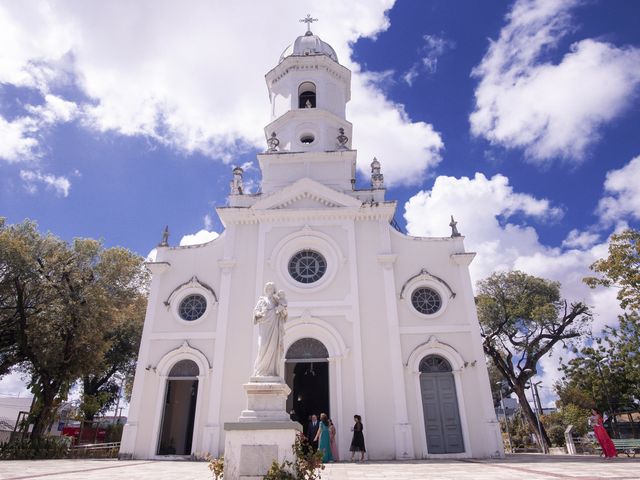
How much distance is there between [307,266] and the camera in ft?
55.5

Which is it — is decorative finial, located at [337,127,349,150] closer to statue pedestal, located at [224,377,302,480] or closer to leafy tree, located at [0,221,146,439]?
leafy tree, located at [0,221,146,439]

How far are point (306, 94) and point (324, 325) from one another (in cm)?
1126

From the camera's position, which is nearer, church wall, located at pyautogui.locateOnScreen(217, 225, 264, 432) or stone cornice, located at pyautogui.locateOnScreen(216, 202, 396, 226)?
church wall, located at pyautogui.locateOnScreen(217, 225, 264, 432)

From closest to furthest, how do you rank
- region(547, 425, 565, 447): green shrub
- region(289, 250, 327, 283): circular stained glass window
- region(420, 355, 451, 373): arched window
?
region(420, 355, 451, 373): arched window
region(289, 250, 327, 283): circular stained glass window
region(547, 425, 565, 447): green shrub

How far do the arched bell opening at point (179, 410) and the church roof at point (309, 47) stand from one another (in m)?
14.8

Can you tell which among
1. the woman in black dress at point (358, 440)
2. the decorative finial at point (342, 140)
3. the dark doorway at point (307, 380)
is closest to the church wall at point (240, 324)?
the dark doorway at point (307, 380)

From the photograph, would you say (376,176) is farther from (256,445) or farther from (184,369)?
(256,445)

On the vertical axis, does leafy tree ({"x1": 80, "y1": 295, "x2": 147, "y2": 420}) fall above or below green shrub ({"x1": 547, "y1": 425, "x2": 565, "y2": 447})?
above

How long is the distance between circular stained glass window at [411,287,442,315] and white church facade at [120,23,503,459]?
0.12 ft

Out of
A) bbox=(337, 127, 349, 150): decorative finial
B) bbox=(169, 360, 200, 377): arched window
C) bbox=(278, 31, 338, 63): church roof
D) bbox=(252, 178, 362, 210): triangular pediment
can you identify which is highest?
bbox=(278, 31, 338, 63): church roof

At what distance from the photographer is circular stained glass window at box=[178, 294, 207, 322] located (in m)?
16.3

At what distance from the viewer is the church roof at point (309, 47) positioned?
2138 centimetres

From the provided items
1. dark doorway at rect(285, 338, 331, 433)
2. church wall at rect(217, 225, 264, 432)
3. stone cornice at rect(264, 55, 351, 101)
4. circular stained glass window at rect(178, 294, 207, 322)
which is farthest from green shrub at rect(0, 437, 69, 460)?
stone cornice at rect(264, 55, 351, 101)

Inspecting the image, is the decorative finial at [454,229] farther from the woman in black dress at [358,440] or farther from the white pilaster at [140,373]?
the white pilaster at [140,373]
